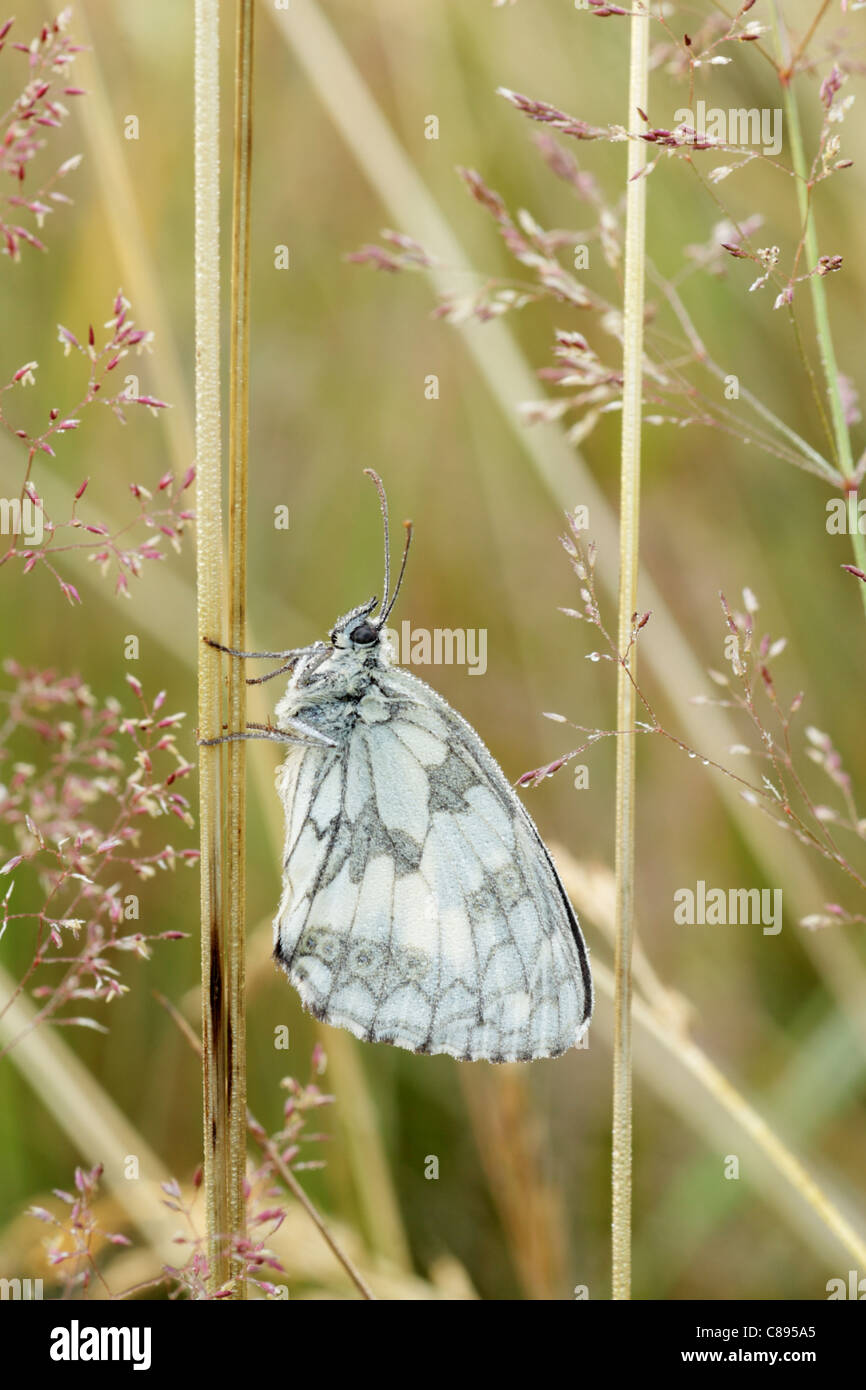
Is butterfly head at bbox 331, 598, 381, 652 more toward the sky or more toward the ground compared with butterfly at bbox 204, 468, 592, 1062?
more toward the sky

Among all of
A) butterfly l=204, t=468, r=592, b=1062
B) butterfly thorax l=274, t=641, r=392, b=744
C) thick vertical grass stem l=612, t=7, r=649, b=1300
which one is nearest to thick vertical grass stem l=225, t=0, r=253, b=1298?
butterfly l=204, t=468, r=592, b=1062

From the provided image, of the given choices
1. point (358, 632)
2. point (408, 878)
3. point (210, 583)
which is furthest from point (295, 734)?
point (210, 583)

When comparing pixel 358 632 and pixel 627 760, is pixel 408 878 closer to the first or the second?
pixel 358 632

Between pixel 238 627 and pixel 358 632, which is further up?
pixel 358 632

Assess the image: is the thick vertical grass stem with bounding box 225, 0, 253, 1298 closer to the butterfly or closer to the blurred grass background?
the butterfly
